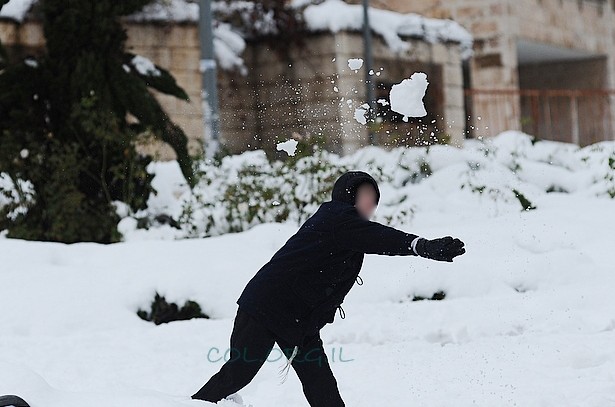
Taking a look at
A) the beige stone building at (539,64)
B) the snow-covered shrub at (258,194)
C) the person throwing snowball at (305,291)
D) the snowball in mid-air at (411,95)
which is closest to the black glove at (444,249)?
the person throwing snowball at (305,291)

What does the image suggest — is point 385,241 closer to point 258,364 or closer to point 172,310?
point 258,364

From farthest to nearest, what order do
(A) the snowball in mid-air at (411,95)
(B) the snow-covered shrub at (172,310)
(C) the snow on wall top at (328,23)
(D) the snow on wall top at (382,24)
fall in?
(D) the snow on wall top at (382,24) < (C) the snow on wall top at (328,23) < (B) the snow-covered shrub at (172,310) < (A) the snowball in mid-air at (411,95)

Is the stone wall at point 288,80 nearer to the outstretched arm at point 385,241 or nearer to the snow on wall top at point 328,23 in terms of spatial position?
the snow on wall top at point 328,23

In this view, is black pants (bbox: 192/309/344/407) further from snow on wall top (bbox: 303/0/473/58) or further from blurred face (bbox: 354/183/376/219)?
snow on wall top (bbox: 303/0/473/58)

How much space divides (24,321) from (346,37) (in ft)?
28.0

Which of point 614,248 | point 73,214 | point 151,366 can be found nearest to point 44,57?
point 73,214

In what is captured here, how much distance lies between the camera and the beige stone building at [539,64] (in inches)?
716

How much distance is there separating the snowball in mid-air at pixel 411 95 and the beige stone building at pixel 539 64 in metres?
11.5

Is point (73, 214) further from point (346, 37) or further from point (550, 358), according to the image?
point (346, 37)

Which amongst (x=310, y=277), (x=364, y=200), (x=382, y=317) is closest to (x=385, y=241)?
(x=364, y=200)

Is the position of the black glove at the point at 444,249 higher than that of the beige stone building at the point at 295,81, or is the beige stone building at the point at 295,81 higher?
the beige stone building at the point at 295,81

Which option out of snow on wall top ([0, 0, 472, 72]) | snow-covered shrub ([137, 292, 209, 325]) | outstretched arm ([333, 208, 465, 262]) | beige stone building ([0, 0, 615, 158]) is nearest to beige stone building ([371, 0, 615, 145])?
beige stone building ([0, 0, 615, 158])

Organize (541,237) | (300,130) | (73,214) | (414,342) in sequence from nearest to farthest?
(414,342), (541,237), (73,214), (300,130)

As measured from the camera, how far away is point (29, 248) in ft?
27.5
